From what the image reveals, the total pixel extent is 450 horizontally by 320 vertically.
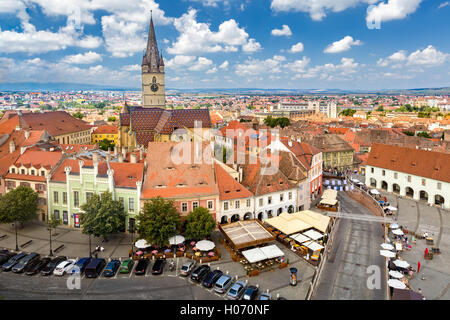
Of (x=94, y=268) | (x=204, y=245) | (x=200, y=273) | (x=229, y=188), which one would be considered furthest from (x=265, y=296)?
(x=229, y=188)

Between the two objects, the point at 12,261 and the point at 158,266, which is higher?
the point at 12,261

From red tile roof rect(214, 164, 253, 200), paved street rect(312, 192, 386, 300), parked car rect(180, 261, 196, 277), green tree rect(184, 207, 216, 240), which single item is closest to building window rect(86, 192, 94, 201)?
green tree rect(184, 207, 216, 240)

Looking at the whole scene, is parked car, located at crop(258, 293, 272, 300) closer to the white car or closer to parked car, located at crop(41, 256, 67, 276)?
the white car

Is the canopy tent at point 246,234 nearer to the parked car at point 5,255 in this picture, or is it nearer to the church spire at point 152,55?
the parked car at point 5,255

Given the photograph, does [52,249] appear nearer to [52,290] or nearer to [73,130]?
[52,290]

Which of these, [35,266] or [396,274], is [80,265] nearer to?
[35,266]

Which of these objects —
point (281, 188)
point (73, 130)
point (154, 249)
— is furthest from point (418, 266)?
point (73, 130)
